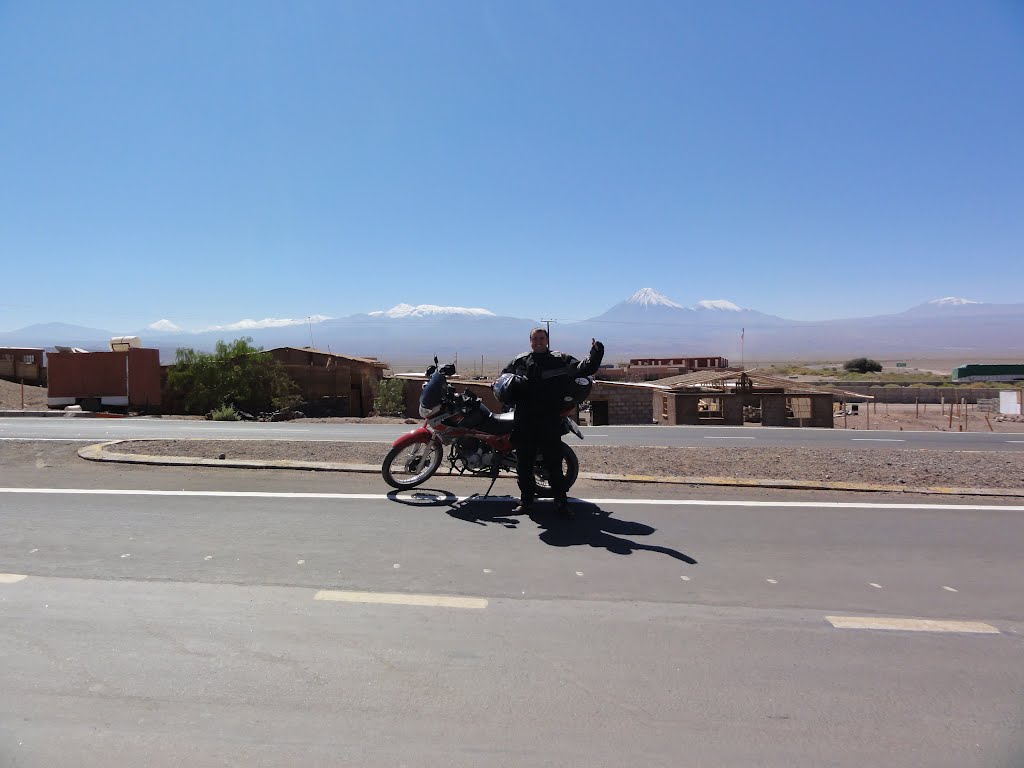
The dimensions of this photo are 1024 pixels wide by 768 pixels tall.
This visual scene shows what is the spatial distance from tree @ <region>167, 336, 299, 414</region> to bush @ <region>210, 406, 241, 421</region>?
6.53 ft

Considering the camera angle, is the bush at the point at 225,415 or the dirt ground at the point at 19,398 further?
the dirt ground at the point at 19,398

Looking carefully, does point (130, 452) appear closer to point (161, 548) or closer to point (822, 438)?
point (161, 548)

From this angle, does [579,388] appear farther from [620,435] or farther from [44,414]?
[44,414]

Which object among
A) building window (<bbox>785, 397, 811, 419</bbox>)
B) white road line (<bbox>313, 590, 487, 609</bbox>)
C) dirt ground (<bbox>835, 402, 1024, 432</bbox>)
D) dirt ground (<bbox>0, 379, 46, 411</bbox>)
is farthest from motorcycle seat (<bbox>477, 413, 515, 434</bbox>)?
dirt ground (<bbox>835, 402, 1024, 432</bbox>)

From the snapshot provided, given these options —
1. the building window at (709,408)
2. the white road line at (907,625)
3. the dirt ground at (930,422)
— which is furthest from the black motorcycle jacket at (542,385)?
the dirt ground at (930,422)

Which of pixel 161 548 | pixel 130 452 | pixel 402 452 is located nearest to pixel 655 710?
pixel 161 548

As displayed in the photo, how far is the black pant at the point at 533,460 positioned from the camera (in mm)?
6125

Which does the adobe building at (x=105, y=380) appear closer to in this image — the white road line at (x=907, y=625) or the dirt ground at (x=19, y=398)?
the dirt ground at (x=19, y=398)

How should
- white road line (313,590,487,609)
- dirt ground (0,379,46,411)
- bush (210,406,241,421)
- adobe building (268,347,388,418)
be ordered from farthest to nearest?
adobe building (268,347,388,418)
dirt ground (0,379,46,411)
bush (210,406,241,421)
white road line (313,590,487,609)

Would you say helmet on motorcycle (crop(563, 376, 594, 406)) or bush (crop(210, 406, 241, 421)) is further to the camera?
bush (crop(210, 406, 241, 421))

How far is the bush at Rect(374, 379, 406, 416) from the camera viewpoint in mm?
26562

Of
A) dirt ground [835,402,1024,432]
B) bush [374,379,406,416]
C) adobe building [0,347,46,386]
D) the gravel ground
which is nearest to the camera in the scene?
the gravel ground

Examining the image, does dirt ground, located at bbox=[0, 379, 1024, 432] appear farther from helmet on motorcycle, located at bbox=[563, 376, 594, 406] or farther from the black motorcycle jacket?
helmet on motorcycle, located at bbox=[563, 376, 594, 406]

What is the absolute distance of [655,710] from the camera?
117 inches
